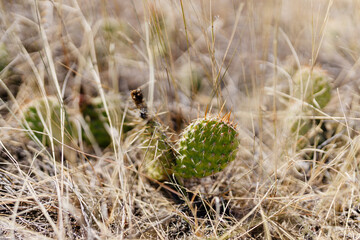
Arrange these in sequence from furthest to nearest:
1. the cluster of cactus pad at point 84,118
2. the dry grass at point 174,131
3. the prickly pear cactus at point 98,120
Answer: the prickly pear cactus at point 98,120, the cluster of cactus pad at point 84,118, the dry grass at point 174,131

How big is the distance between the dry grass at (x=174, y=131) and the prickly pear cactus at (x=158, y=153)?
4cm

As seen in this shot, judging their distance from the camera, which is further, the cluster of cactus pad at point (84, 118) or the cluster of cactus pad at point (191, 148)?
the cluster of cactus pad at point (84, 118)

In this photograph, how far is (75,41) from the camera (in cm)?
164

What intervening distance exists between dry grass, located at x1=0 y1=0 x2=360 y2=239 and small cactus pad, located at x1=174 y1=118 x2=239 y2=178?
84 mm

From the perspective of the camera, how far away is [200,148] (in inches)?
34.3

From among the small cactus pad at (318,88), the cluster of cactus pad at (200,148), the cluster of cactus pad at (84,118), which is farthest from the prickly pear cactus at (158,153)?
the small cactus pad at (318,88)

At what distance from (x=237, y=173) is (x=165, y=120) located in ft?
1.21

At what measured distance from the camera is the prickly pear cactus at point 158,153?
0.93 m

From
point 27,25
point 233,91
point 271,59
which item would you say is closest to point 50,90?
point 27,25

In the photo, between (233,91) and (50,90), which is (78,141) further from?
(233,91)

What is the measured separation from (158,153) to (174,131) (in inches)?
6.4

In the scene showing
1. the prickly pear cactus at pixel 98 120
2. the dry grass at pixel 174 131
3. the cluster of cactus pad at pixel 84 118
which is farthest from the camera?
the prickly pear cactus at pixel 98 120

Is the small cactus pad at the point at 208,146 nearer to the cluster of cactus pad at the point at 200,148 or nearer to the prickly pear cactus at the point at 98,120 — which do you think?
the cluster of cactus pad at the point at 200,148

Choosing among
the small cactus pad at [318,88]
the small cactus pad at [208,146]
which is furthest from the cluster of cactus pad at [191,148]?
the small cactus pad at [318,88]
